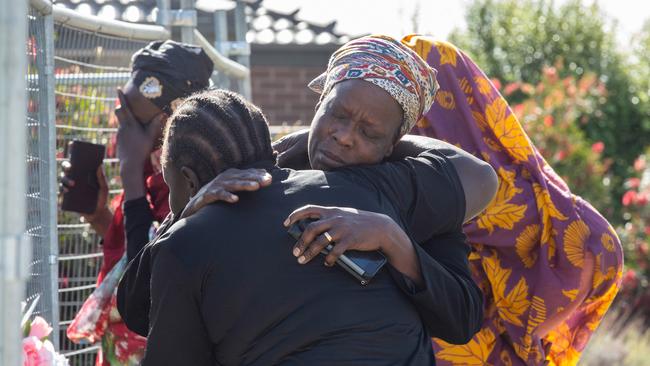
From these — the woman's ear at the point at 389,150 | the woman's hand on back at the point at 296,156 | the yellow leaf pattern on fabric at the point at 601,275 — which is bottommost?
the yellow leaf pattern on fabric at the point at 601,275

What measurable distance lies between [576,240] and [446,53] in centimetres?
80

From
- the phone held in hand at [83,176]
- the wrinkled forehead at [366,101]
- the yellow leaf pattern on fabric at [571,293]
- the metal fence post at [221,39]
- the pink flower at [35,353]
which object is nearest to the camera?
the wrinkled forehead at [366,101]

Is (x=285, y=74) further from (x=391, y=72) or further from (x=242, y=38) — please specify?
(x=391, y=72)

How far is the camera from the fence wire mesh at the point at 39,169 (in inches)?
145

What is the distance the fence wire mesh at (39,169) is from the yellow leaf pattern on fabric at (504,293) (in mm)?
1509

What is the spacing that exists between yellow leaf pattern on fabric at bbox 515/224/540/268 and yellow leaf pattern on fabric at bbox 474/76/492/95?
499 millimetres

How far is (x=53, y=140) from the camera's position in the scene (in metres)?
3.85

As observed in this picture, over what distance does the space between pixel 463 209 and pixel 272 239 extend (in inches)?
25.1

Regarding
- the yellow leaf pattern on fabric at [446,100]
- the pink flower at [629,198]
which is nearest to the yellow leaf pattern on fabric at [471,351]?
the yellow leaf pattern on fabric at [446,100]

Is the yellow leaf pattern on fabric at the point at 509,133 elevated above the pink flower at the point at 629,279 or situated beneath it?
elevated above

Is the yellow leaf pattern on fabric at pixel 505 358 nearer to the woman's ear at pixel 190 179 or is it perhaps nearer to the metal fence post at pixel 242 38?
the woman's ear at pixel 190 179

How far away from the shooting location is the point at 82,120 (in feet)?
14.7

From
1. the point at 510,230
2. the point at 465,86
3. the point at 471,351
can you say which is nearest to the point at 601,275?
the point at 510,230

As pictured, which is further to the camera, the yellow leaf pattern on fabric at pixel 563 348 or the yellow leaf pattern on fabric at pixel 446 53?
the yellow leaf pattern on fabric at pixel 563 348
